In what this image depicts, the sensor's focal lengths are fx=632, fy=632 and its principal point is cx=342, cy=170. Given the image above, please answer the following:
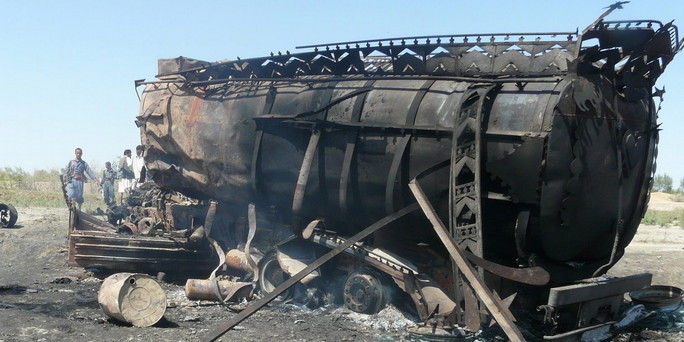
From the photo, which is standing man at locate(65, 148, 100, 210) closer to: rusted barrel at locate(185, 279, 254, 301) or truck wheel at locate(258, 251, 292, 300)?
rusted barrel at locate(185, 279, 254, 301)

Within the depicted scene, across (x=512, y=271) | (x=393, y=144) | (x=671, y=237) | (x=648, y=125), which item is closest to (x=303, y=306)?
(x=393, y=144)

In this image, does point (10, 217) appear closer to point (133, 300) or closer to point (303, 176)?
point (133, 300)

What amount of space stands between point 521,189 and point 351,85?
2756mm

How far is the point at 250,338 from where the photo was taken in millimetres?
6586

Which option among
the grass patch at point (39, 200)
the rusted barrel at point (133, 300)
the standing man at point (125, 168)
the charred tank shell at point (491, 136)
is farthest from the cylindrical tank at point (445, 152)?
the grass patch at point (39, 200)

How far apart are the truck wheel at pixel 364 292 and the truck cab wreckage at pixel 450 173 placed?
0.9 inches

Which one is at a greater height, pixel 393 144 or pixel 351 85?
pixel 351 85

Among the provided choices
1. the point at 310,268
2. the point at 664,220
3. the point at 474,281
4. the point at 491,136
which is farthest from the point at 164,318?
the point at 664,220

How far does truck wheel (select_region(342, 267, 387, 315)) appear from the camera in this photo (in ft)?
24.3

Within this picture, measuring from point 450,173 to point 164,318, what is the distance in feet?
11.9

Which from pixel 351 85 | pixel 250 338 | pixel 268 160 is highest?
pixel 351 85

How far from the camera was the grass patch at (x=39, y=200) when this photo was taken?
2273 centimetres

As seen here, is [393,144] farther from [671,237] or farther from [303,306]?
[671,237]

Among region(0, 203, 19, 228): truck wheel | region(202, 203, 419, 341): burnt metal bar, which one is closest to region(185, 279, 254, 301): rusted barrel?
region(202, 203, 419, 341): burnt metal bar
